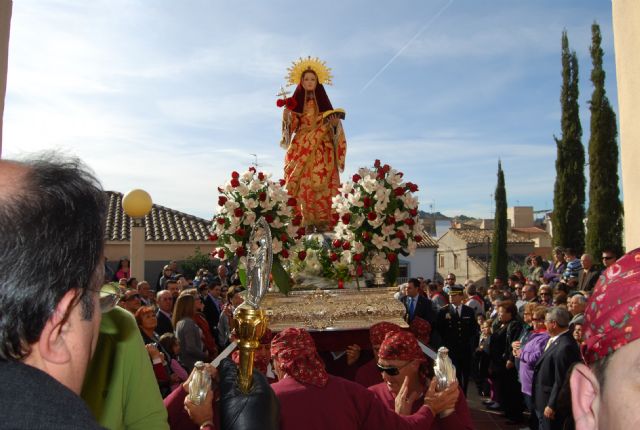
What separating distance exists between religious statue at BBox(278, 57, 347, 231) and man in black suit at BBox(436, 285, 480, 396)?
3.52m

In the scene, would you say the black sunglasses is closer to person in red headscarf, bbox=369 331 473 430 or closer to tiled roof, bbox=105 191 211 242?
person in red headscarf, bbox=369 331 473 430

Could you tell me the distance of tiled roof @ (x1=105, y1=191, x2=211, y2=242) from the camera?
798 inches

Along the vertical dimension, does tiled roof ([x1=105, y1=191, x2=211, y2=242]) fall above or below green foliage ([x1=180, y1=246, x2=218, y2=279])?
above

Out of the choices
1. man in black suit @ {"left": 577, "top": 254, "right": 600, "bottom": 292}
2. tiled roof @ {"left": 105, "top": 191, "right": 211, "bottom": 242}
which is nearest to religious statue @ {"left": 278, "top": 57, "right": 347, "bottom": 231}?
man in black suit @ {"left": 577, "top": 254, "right": 600, "bottom": 292}

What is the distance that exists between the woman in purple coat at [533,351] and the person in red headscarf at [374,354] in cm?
225

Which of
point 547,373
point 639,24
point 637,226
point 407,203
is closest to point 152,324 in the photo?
point 407,203

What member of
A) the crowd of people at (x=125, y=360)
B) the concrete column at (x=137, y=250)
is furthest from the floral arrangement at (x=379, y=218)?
the concrete column at (x=137, y=250)

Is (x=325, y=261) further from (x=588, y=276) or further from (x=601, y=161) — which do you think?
(x=601, y=161)

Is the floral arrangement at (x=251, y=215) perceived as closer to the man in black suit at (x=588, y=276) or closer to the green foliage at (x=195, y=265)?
the man in black suit at (x=588, y=276)

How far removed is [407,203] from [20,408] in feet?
Result: 16.9

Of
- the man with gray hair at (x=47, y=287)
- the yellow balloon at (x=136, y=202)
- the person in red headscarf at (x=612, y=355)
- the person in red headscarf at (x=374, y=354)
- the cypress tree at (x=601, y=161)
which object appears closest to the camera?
the man with gray hair at (x=47, y=287)

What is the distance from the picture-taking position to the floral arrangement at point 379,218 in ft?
19.0

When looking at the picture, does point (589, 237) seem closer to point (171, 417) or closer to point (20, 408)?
point (171, 417)

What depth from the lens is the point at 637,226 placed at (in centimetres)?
457
